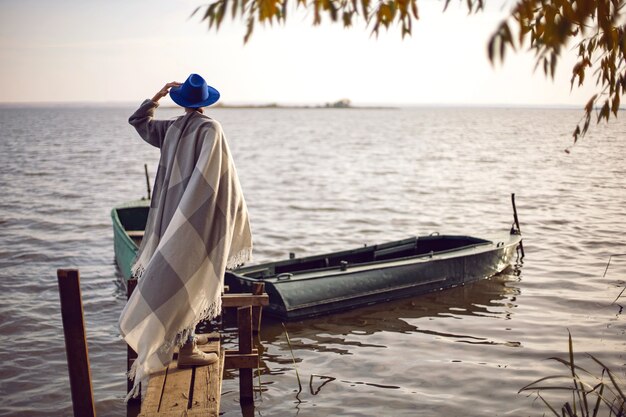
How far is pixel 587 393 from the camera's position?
6125 millimetres

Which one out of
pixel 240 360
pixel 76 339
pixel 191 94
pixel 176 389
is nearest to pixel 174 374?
pixel 176 389

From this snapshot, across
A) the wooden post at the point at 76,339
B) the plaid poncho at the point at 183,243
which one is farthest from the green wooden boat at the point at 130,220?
the wooden post at the point at 76,339

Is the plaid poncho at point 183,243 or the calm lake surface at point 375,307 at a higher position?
the plaid poncho at point 183,243

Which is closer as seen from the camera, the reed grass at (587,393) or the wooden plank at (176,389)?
the reed grass at (587,393)

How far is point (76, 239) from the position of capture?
18203mm

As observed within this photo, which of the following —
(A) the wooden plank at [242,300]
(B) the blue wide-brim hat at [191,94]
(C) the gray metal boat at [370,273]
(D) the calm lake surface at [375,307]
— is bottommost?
(D) the calm lake surface at [375,307]

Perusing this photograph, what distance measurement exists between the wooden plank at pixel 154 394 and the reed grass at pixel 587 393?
8.97 ft

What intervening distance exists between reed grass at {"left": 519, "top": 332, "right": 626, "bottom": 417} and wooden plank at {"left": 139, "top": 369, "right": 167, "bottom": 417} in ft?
8.97

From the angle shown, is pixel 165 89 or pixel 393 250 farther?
pixel 393 250

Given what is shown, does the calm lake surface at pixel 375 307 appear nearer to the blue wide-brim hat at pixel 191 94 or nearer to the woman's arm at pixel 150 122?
the woman's arm at pixel 150 122

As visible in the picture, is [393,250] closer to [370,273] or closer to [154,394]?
[370,273]

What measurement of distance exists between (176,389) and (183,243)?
117 cm

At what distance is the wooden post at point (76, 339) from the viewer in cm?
471

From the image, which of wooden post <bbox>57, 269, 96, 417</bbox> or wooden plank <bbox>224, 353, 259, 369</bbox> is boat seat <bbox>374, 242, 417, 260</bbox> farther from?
wooden post <bbox>57, 269, 96, 417</bbox>
